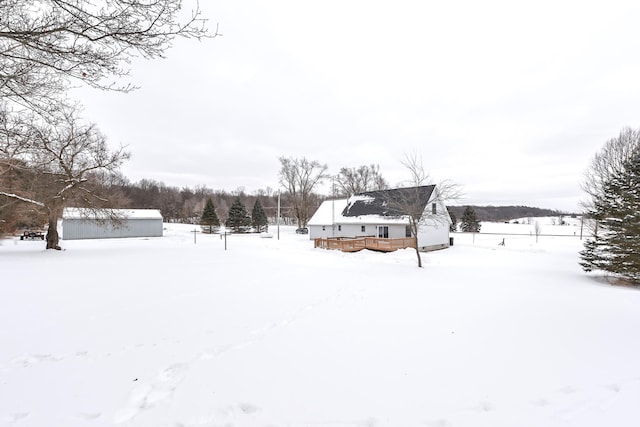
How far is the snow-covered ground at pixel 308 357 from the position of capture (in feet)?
10.1

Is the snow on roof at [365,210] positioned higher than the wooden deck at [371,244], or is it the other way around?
the snow on roof at [365,210]

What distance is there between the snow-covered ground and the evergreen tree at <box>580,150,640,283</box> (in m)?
6.62

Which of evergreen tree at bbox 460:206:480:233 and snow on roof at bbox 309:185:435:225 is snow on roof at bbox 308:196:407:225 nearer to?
snow on roof at bbox 309:185:435:225

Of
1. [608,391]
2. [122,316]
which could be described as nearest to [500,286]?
[608,391]

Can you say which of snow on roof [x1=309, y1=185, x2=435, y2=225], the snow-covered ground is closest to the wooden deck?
snow on roof [x1=309, y1=185, x2=435, y2=225]

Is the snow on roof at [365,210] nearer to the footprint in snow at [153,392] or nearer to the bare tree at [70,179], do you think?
the bare tree at [70,179]

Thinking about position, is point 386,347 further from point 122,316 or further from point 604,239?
point 604,239

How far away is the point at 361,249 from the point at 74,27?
21518 millimetres

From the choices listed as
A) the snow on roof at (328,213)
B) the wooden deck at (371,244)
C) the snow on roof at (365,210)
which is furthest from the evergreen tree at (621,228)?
the snow on roof at (328,213)

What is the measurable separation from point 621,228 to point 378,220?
15962 mm

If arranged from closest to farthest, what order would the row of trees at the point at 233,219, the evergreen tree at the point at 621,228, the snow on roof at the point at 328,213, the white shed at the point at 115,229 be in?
1. the evergreen tree at the point at 621,228
2. the white shed at the point at 115,229
3. the snow on roof at the point at 328,213
4. the row of trees at the point at 233,219

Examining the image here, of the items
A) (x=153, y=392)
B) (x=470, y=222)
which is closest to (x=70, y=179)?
(x=153, y=392)

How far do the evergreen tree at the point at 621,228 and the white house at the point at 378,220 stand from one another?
932cm

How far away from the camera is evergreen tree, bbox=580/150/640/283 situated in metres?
13.2
